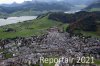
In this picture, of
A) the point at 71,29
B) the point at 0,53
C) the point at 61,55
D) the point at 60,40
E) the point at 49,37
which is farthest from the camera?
the point at 71,29

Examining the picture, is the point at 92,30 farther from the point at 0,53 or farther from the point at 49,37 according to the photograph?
the point at 0,53

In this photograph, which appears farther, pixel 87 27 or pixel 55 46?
pixel 87 27

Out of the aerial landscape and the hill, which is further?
the hill

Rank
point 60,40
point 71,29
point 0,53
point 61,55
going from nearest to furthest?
point 61,55 → point 0,53 → point 60,40 → point 71,29

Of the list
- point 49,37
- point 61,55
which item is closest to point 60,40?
point 49,37

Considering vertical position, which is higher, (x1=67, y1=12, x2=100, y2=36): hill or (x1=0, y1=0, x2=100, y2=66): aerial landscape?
(x1=67, y1=12, x2=100, y2=36): hill

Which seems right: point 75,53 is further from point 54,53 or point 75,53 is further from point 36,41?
point 36,41

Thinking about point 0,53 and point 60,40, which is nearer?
point 0,53

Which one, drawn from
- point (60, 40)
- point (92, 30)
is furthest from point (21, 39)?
point (92, 30)

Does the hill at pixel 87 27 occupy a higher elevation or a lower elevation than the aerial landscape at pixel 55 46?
higher

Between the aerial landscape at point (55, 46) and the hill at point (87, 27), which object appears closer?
the aerial landscape at point (55, 46)
